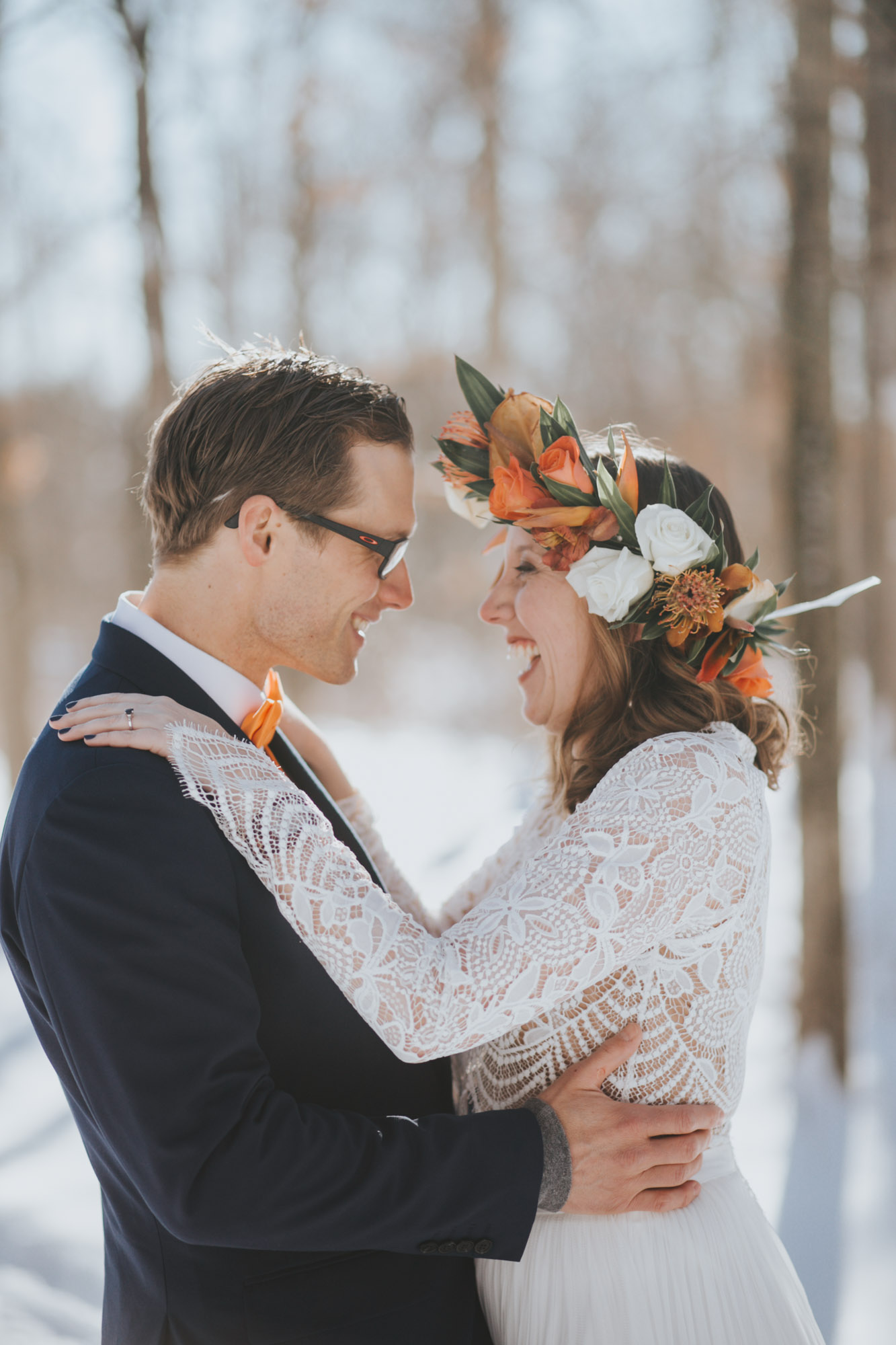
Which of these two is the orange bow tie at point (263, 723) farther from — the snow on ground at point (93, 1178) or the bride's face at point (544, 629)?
the snow on ground at point (93, 1178)

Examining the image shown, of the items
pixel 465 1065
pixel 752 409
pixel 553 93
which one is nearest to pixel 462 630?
pixel 752 409

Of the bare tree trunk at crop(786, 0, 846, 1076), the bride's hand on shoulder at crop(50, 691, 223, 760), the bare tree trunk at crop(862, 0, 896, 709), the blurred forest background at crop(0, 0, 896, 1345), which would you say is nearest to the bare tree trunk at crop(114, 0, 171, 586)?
the blurred forest background at crop(0, 0, 896, 1345)

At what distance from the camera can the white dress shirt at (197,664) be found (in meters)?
1.88

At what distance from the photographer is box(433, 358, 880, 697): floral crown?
6.56 ft

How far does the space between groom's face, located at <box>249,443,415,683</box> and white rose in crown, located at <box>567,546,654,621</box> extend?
14.6 inches

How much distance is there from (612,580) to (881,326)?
949cm

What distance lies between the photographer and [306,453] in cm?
196

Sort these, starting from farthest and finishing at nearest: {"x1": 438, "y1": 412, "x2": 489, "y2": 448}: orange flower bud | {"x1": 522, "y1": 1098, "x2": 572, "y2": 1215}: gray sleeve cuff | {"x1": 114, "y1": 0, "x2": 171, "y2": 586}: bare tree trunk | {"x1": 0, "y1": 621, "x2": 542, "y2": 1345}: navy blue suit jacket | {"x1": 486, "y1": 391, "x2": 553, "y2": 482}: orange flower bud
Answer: {"x1": 114, "y1": 0, "x2": 171, "y2": 586}: bare tree trunk → {"x1": 438, "y1": 412, "x2": 489, "y2": 448}: orange flower bud → {"x1": 486, "y1": 391, "x2": 553, "y2": 482}: orange flower bud → {"x1": 522, "y1": 1098, "x2": 572, "y2": 1215}: gray sleeve cuff → {"x1": 0, "y1": 621, "x2": 542, "y2": 1345}: navy blue suit jacket

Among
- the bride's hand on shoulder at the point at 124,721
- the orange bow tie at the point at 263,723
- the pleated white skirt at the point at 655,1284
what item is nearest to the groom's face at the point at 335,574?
the orange bow tie at the point at 263,723

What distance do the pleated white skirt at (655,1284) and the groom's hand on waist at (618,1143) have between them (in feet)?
0.23

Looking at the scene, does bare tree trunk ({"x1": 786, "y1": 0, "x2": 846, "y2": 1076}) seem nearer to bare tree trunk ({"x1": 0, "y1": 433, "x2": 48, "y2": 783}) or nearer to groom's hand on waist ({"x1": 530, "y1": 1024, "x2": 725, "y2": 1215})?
groom's hand on waist ({"x1": 530, "y1": 1024, "x2": 725, "y2": 1215})

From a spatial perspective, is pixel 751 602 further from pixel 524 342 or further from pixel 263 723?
pixel 524 342

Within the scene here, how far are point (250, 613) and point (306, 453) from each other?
12.7 inches

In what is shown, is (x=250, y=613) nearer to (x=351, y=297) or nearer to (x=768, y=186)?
(x=768, y=186)
